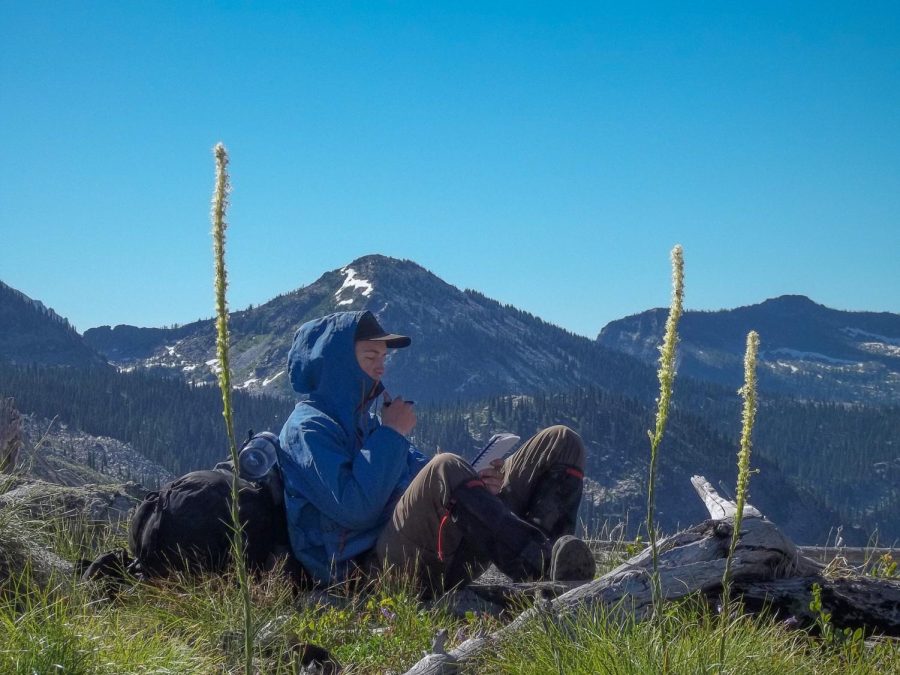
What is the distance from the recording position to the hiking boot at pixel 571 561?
5680 mm

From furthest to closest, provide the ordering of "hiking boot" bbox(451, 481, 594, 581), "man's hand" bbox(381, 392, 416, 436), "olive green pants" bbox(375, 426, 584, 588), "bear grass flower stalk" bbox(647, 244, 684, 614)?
1. "man's hand" bbox(381, 392, 416, 436)
2. "olive green pants" bbox(375, 426, 584, 588)
3. "hiking boot" bbox(451, 481, 594, 581)
4. "bear grass flower stalk" bbox(647, 244, 684, 614)

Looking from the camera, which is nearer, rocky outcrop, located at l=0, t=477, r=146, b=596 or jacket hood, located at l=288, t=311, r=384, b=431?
rocky outcrop, located at l=0, t=477, r=146, b=596

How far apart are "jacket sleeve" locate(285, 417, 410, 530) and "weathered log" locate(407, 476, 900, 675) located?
73.5 inches

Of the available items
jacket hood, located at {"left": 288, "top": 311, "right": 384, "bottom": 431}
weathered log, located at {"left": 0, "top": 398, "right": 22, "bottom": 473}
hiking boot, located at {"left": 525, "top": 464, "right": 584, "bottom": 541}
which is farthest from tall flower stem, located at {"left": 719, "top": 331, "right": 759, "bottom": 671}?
weathered log, located at {"left": 0, "top": 398, "right": 22, "bottom": 473}

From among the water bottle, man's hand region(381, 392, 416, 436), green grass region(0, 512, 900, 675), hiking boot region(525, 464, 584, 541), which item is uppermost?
man's hand region(381, 392, 416, 436)

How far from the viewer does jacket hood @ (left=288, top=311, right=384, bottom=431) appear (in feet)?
22.9

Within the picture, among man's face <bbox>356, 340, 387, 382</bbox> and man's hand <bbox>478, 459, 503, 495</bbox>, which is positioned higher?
man's face <bbox>356, 340, 387, 382</bbox>

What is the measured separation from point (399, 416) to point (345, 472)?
1.99 ft

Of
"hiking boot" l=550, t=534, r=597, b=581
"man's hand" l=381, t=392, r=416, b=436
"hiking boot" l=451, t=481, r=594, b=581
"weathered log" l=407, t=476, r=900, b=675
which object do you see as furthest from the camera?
"man's hand" l=381, t=392, r=416, b=436

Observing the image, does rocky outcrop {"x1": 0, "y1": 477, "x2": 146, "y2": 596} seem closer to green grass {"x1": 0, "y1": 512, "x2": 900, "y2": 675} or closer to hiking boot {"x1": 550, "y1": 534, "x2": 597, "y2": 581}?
green grass {"x1": 0, "y1": 512, "x2": 900, "y2": 675}

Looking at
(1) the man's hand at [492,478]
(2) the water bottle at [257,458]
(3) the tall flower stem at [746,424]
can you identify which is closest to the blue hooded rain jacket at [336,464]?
(2) the water bottle at [257,458]

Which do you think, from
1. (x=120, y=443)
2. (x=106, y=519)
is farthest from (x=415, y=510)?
(x=120, y=443)

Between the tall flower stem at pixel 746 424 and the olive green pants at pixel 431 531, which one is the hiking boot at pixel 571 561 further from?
the tall flower stem at pixel 746 424

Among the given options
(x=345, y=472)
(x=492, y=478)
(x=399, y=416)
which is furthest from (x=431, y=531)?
(x=399, y=416)
